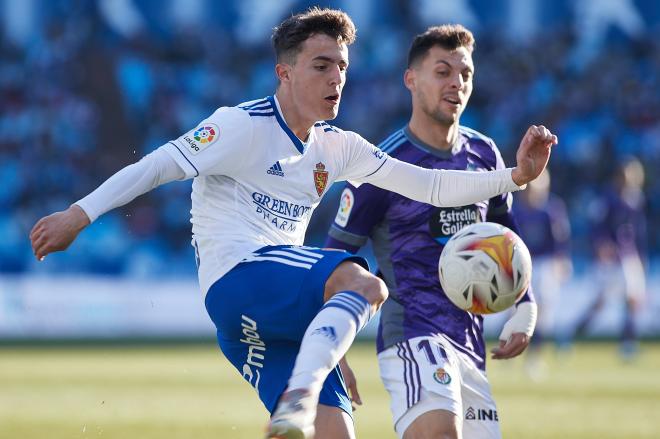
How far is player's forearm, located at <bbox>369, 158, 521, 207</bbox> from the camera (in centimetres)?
→ 589

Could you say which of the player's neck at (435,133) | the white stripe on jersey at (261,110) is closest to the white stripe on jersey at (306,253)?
the white stripe on jersey at (261,110)

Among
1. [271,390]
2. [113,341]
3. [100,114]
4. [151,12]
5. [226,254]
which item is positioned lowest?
[113,341]

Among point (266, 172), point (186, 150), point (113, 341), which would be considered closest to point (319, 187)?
point (266, 172)

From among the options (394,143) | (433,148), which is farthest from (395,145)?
(433,148)

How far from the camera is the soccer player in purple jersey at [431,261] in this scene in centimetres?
576

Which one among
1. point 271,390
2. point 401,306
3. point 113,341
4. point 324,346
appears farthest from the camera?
point 113,341

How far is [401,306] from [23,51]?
2224cm

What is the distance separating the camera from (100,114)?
86.3ft

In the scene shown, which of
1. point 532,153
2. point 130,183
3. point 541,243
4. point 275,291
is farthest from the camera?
point 541,243

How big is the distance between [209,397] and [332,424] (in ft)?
22.1

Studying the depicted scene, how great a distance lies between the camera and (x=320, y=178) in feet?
18.3

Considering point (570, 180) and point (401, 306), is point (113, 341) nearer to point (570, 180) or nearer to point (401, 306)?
point (570, 180)

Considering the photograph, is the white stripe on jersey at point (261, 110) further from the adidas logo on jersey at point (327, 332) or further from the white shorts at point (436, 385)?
the white shorts at point (436, 385)

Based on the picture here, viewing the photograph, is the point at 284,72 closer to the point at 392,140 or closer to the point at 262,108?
the point at 262,108
